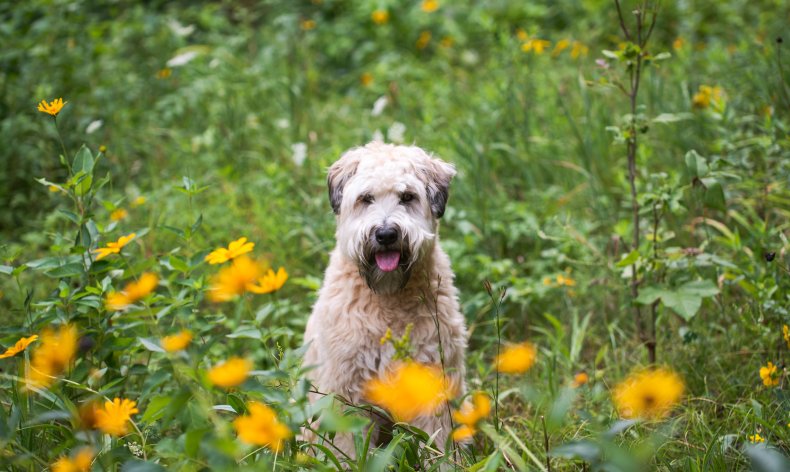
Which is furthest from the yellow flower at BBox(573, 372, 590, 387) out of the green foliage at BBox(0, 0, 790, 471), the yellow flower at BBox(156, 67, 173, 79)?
the yellow flower at BBox(156, 67, 173, 79)

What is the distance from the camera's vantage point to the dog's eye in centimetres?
293

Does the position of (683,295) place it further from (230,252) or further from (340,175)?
(230,252)

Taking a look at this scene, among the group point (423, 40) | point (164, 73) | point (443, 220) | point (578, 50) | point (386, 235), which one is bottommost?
point (443, 220)

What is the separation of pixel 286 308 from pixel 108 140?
281 centimetres

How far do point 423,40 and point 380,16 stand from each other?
1.88ft

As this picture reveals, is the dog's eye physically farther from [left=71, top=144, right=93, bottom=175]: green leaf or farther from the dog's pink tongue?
[left=71, top=144, right=93, bottom=175]: green leaf

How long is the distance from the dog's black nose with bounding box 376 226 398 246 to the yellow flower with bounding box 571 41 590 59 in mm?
4015

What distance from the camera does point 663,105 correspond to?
15.4ft

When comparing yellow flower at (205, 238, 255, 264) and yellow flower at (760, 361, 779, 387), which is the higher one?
yellow flower at (205, 238, 255, 264)

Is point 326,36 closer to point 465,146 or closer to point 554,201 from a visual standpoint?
point 465,146

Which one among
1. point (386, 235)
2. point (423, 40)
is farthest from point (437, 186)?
point (423, 40)

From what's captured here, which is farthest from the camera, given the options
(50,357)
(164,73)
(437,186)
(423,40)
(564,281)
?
(423,40)

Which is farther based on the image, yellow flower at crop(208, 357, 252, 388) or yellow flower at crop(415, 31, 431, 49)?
yellow flower at crop(415, 31, 431, 49)

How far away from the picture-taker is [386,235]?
277 cm
